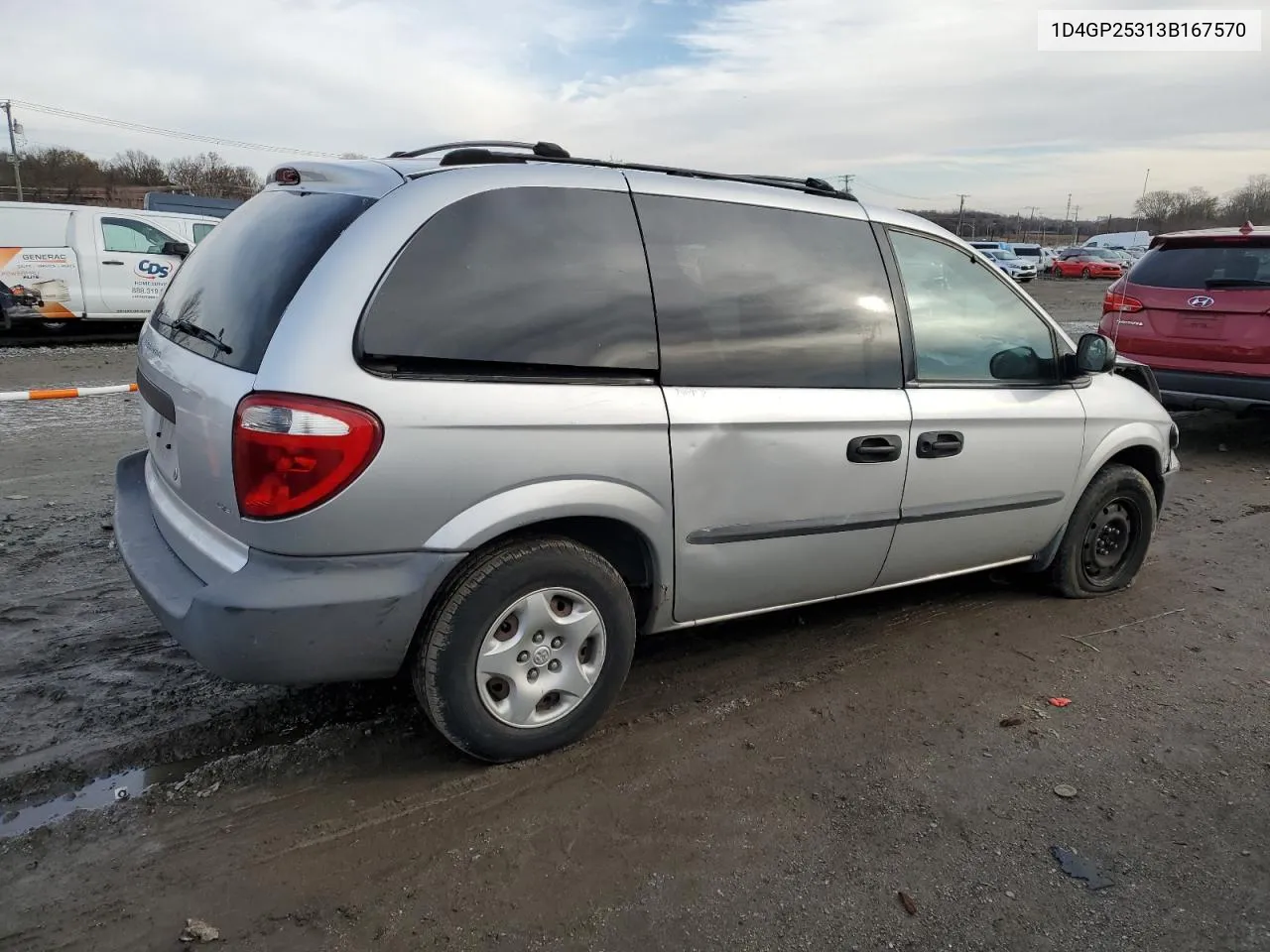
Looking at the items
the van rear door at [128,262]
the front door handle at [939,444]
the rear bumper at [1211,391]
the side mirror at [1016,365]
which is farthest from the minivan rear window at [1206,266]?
the van rear door at [128,262]

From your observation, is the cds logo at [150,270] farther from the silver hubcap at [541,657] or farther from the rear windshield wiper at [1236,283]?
the rear windshield wiper at [1236,283]

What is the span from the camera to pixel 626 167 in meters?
3.17

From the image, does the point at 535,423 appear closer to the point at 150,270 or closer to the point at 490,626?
the point at 490,626

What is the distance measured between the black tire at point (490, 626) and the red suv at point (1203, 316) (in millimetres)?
6394

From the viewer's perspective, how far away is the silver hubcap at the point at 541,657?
278 cm

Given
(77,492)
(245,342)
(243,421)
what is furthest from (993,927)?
(77,492)

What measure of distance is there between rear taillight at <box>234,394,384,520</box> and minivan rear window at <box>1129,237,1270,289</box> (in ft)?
24.1

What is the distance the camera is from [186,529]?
2.76 metres

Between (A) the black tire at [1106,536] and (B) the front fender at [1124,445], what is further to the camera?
(A) the black tire at [1106,536]

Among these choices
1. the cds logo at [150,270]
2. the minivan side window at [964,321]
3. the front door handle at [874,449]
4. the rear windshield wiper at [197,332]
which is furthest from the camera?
the cds logo at [150,270]

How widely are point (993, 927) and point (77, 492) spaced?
5431 millimetres

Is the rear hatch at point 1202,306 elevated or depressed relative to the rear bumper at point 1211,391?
elevated

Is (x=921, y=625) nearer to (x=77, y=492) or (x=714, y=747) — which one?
(x=714, y=747)

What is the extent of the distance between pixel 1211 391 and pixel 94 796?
789cm
